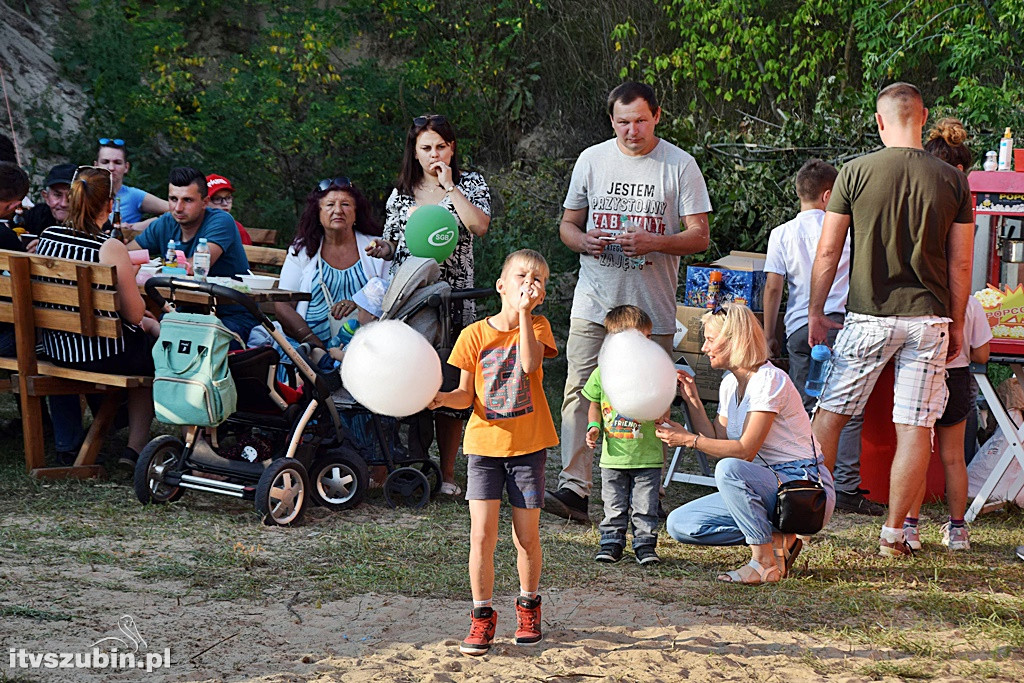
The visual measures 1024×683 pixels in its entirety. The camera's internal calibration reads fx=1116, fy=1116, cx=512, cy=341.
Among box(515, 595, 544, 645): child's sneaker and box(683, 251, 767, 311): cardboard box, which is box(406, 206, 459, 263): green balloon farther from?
box(515, 595, 544, 645): child's sneaker

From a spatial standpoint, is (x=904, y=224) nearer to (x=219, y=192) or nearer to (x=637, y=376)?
(x=637, y=376)

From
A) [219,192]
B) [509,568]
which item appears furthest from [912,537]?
Answer: [219,192]

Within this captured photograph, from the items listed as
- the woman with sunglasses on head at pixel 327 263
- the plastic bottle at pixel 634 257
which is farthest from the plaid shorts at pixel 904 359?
the woman with sunglasses on head at pixel 327 263

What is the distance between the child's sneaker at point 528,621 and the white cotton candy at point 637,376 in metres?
0.71

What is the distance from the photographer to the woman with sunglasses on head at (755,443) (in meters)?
4.21

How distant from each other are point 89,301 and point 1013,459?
4.57 meters

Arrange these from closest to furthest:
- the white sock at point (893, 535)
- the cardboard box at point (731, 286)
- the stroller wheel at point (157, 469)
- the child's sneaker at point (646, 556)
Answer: the child's sneaker at point (646, 556), the white sock at point (893, 535), the stroller wheel at point (157, 469), the cardboard box at point (731, 286)

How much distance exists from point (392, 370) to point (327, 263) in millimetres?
2701

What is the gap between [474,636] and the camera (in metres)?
3.50

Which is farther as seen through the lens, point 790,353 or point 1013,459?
point 790,353

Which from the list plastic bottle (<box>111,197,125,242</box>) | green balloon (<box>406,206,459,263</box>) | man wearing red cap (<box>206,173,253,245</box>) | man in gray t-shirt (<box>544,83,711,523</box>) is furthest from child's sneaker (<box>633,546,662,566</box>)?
man wearing red cap (<box>206,173,253,245</box>)

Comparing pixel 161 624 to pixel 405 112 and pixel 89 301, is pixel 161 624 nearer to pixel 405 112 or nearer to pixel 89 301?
pixel 89 301

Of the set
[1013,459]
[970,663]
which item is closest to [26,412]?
[970,663]

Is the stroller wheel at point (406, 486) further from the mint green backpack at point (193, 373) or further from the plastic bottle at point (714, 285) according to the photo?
the plastic bottle at point (714, 285)
